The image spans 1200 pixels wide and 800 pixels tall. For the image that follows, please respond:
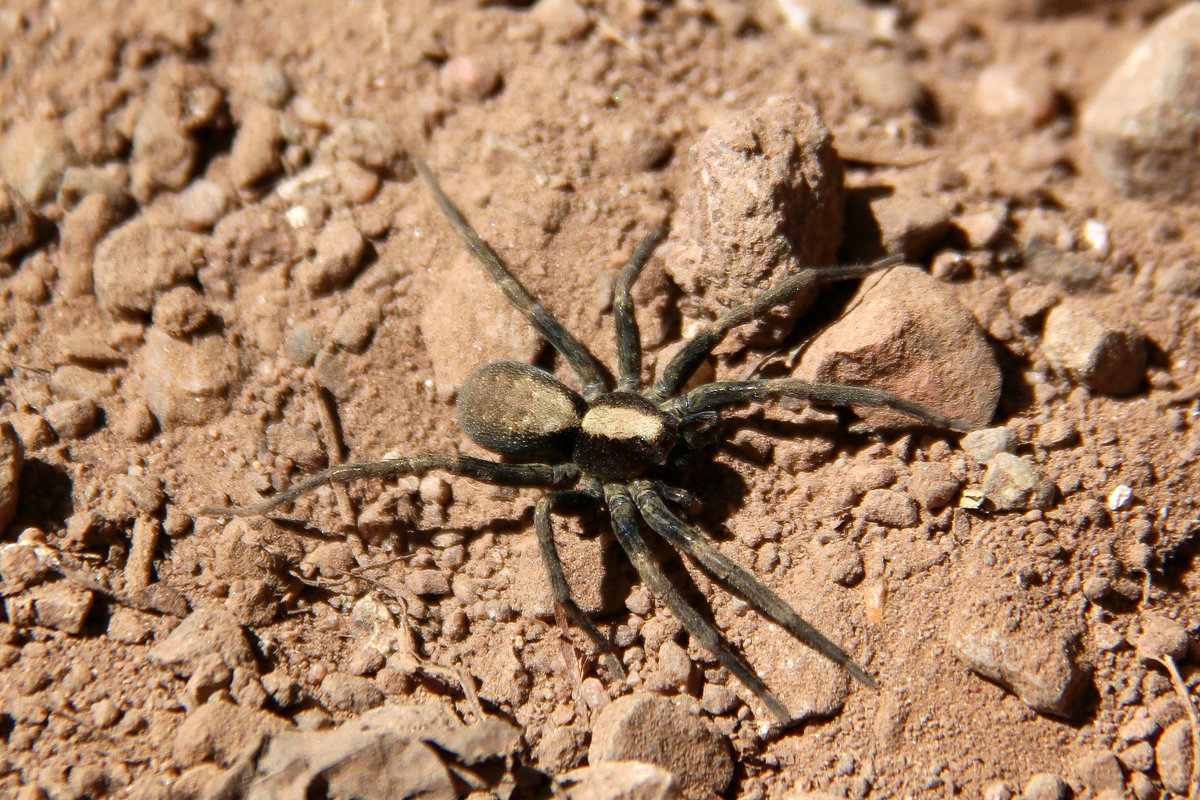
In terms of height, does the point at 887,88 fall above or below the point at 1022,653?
above

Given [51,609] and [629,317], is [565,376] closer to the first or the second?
[629,317]

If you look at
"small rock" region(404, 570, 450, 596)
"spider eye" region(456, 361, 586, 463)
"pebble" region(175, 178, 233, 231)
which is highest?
"pebble" region(175, 178, 233, 231)

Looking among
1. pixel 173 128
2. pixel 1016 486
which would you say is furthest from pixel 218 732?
pixel 1016 486

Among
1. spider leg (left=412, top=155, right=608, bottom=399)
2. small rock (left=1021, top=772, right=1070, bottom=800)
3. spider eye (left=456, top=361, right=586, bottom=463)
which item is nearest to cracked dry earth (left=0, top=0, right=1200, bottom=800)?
small rock (left=1021, top=772, right=1070, bottom=800)

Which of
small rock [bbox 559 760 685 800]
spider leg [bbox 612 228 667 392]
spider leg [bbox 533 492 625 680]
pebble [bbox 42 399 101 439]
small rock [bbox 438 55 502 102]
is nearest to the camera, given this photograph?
small rock [bbox 559 760 685 800]

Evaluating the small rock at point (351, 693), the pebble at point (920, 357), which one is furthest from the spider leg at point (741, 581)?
the small rock at point (351, 693)

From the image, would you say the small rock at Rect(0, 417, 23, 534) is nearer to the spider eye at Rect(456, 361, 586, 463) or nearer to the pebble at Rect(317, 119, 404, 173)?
the spider eye at Rect(456, 361, 586, 463)

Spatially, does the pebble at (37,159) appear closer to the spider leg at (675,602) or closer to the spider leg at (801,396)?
the spider leg at (675,602)
